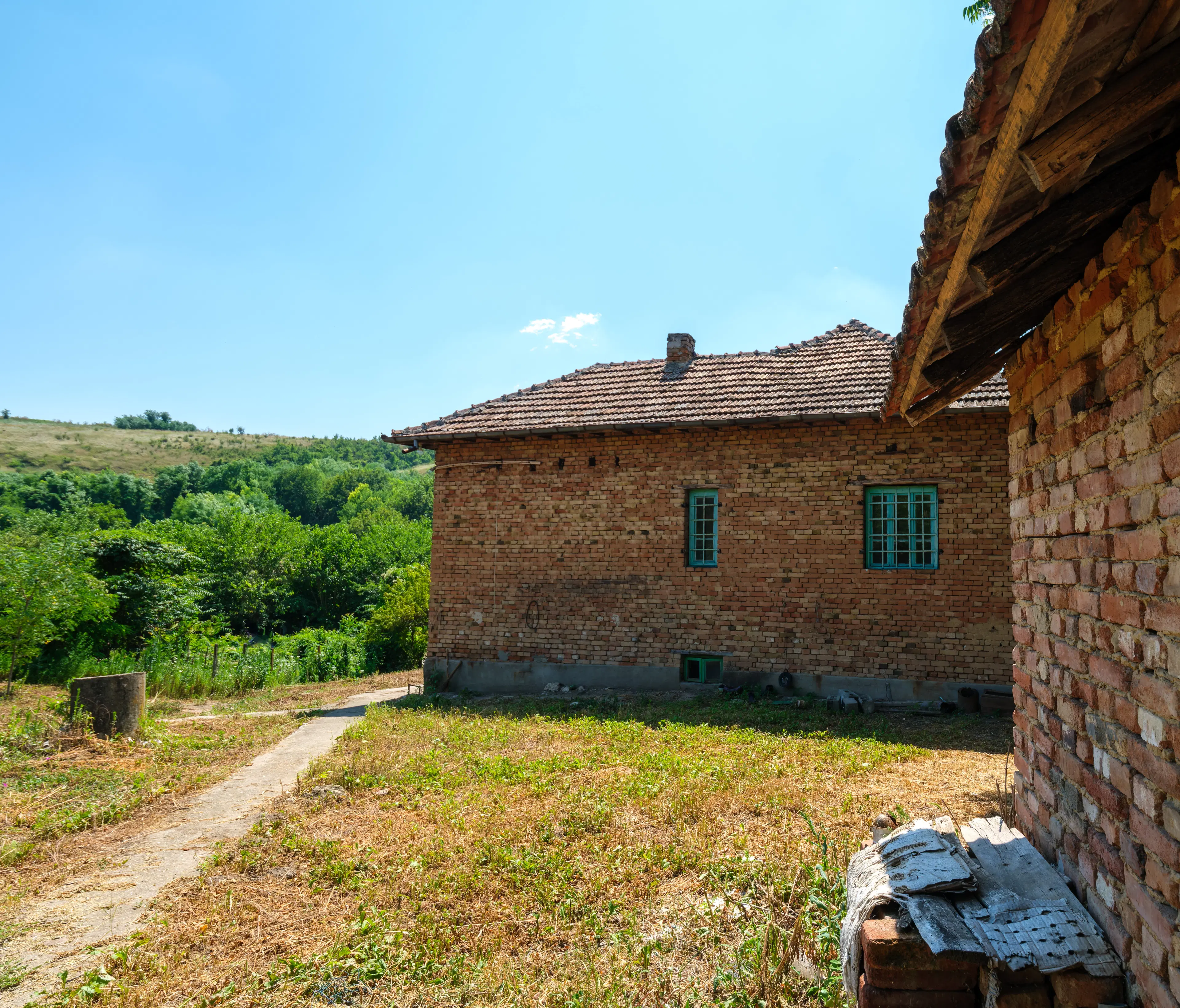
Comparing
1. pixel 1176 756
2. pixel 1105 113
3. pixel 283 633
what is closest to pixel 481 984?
pixel 1176 756

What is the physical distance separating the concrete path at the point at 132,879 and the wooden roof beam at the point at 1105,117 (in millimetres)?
5617

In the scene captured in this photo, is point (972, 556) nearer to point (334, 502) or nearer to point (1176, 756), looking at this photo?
point (1176, 756)

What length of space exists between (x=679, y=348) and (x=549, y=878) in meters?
11.5

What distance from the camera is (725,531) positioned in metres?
11.9

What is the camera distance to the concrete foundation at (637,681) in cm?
1072

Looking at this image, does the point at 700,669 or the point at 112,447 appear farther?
the point at 112,447

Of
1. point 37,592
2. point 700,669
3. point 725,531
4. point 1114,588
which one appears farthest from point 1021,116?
point 37,592

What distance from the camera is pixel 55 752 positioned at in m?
8.38

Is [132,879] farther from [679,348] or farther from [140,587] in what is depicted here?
[140,587]

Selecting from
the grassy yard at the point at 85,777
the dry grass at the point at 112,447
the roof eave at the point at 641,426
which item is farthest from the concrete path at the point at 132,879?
the dry grass at the point at 112,447

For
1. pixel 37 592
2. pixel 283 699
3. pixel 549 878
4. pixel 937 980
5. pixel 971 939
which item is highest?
pixel 37 592

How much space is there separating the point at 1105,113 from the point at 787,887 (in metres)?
4.09

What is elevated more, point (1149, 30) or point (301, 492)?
point (301, 492)

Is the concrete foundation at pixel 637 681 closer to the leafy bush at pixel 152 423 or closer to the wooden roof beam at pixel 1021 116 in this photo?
the wooden roof beam at pixel 1021 116
